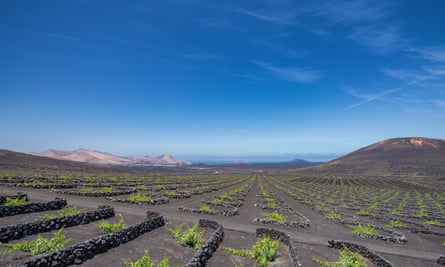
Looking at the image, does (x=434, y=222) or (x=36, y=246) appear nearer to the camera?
(x=36, y=246)

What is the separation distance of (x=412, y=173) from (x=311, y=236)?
180403 mm

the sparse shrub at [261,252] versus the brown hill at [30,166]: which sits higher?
the brown hill at [30,166]

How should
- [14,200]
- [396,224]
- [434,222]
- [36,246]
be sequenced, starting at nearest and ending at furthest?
[36,246] < [14,200] < [396,224] < [434,222]

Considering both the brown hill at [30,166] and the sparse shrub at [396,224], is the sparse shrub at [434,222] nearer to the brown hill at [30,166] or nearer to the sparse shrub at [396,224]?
the sparse shrub at [396,224]

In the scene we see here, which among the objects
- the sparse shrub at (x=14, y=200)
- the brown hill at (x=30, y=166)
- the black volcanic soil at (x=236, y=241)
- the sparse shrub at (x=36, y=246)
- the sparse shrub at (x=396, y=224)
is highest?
the brown hill at (x=30, y=166)

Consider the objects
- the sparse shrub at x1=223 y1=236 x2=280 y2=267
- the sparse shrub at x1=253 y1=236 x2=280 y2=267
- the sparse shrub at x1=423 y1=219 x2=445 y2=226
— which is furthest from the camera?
the sparse shrub at x1=423 y1=219 x2=445 y2=226

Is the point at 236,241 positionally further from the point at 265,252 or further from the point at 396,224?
the point at 396,224

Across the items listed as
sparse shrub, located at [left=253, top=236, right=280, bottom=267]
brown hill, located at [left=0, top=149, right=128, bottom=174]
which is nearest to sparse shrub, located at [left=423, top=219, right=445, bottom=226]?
sparse shrub, located at [left=253, top=236, right=280, bottom=267]

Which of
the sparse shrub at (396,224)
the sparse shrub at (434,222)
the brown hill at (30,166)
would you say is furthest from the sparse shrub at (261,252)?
the brown hill at (30,166)

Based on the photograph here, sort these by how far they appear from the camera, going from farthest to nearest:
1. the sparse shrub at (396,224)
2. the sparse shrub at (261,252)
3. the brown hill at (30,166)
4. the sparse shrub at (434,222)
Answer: the brown hill at (30,166) → the sparse shrub at (434,222) → the sparse shrub at (396,224) → the sparse shrub at (261,252)

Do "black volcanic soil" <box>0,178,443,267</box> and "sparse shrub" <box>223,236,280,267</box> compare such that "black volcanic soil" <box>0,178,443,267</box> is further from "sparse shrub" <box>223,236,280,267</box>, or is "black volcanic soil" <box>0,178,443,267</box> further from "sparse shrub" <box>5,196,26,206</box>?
"sparse shrub" <box>5,196,26,206</box>

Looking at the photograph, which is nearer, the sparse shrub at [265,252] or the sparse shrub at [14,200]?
the sparse shrub at [265,252]

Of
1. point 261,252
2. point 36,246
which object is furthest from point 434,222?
point 36,246

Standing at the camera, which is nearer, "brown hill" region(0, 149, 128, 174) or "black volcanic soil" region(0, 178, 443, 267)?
"black volcanic soil" region(0, 178, 443, 267)
